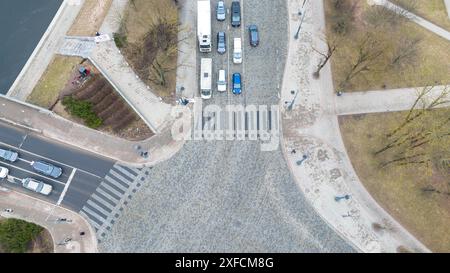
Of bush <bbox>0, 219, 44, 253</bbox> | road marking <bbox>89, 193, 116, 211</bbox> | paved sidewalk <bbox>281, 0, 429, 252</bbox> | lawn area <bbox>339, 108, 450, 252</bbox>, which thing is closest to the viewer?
bush <bbox>0, 219, 44, 253</bbox>

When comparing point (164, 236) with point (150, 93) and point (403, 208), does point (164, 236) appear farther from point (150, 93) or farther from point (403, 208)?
point (403, 208)

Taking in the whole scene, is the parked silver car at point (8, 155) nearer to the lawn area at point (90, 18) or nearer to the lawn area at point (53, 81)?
the lawn area at point (53, 81)

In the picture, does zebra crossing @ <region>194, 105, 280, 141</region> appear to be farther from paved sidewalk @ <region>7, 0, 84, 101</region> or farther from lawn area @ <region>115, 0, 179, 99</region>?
paved sidewalk @ <region>7, 0, 84, 101</region>

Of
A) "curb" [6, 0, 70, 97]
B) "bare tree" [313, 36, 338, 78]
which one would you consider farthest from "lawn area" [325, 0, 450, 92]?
"curb" [6, 0, 70, 97]

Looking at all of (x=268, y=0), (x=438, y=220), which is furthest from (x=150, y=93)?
(x=438, y=220)

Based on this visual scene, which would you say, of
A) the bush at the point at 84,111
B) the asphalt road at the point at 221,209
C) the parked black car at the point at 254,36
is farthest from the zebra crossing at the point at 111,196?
the parked black car at the point at 254,36
